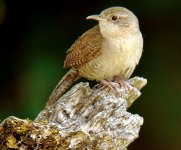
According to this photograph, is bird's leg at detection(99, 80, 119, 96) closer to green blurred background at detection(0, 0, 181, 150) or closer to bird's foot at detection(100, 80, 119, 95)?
bird's foot at detection(100, 80, 119, 95)

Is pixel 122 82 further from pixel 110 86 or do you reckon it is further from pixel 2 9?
pixel 2 9

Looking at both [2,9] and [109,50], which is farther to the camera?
[2,9]

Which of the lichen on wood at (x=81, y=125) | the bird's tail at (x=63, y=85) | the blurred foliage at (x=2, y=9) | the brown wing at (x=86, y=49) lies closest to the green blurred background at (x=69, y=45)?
the blurred foliage at (x=2, y=9)

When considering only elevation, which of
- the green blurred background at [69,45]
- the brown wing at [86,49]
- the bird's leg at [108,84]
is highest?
the brown wing at [86,49]

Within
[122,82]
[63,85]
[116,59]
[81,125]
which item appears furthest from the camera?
[63,85]

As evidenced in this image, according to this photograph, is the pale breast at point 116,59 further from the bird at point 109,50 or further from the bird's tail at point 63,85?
the bird's tail at point 63,85

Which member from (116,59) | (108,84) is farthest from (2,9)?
(108,84)

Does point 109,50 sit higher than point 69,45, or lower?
higher

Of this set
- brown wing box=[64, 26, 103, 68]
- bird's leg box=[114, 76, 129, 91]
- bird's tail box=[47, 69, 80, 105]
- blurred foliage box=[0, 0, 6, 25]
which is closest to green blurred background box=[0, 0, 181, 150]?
blurred foliage box=[0, 0, 6, 25]
